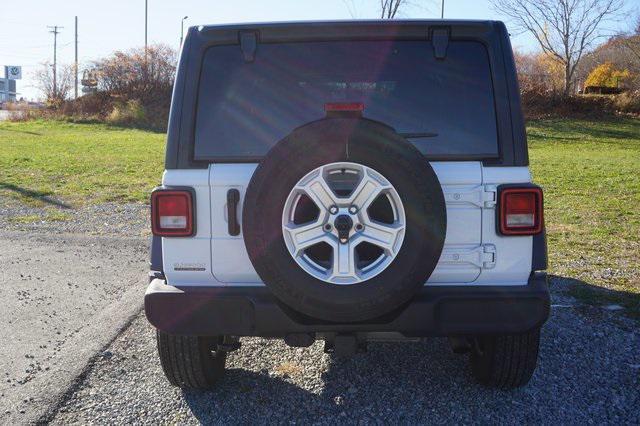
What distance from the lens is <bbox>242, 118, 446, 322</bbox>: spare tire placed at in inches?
109

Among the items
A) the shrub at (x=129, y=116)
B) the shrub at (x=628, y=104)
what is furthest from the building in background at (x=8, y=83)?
the shrub at (x=628, y=104)

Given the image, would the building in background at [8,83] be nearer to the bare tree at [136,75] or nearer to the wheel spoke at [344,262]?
the bare tree at [136,75]

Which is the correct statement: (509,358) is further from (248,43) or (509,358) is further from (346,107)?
(248,43)

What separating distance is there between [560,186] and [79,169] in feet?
33.7

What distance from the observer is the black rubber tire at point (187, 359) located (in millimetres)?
3412

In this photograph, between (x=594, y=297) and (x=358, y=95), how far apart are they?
10.9 ft

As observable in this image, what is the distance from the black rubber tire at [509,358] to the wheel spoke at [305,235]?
3.87 feet

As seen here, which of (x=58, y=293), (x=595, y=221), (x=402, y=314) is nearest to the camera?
(x=402, y=314)

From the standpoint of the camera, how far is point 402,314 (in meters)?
2.96

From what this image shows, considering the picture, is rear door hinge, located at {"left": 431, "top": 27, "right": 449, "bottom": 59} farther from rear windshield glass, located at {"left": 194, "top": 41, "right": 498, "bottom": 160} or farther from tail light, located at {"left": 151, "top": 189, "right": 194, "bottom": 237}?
tail light, located at {"left": 151, "top": 189, "right": 194, "bottom": 237}

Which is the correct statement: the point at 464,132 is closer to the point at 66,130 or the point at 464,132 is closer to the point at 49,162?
the point at 49,162

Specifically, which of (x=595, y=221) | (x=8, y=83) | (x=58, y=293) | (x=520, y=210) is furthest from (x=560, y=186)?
(x=8, y=83)

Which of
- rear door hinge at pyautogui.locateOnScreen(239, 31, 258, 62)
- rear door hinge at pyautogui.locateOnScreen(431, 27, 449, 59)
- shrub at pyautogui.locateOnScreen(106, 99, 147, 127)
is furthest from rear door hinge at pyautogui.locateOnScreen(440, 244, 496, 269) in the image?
shrub at pyautogui.locateOnScreen(106, 99, 147, 127)

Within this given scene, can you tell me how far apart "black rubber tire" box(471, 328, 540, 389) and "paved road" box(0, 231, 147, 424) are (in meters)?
2.32
